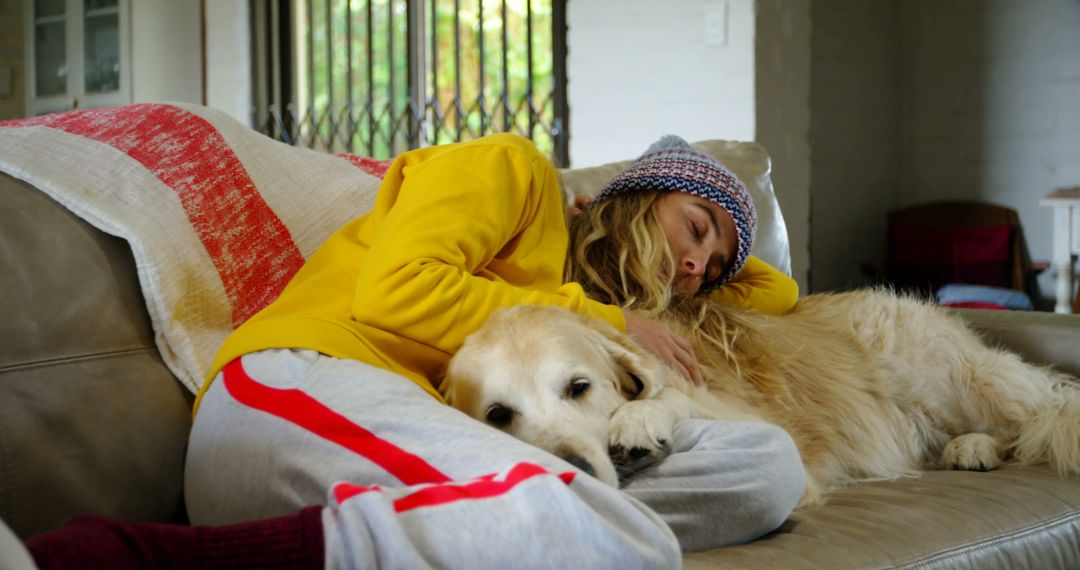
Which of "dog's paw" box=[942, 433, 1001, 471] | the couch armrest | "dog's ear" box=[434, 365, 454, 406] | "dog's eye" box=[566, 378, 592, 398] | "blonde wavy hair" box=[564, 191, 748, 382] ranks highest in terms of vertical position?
"blonde wavy hair" box=[564, 191, 748, 382]

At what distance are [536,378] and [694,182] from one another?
0.60 m

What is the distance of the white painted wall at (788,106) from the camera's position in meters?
3.84

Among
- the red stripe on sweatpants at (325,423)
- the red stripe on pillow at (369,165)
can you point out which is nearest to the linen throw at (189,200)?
the red stripe on pillow at (369,165)

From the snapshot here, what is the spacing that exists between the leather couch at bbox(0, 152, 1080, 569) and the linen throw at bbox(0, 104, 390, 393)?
0.03m

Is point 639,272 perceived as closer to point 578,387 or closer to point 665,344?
point 665,344

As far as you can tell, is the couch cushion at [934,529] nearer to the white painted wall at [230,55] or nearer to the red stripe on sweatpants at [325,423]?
the red stripe on sweatpants at [325,423]

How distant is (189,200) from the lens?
154cm

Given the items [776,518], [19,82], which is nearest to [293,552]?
[776,518]

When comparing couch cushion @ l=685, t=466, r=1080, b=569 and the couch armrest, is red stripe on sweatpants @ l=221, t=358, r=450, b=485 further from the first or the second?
the couch armrest

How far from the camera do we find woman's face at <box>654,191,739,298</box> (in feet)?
6.06

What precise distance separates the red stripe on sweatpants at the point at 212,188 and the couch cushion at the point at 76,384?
5.8 inches

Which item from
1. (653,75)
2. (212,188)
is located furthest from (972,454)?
(653,75)

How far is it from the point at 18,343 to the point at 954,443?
1.62 m

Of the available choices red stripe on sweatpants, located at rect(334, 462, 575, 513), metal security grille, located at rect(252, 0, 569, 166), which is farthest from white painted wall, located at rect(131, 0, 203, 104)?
red stripe on sweatpants, located at rect(334, 462, 575, 513)
